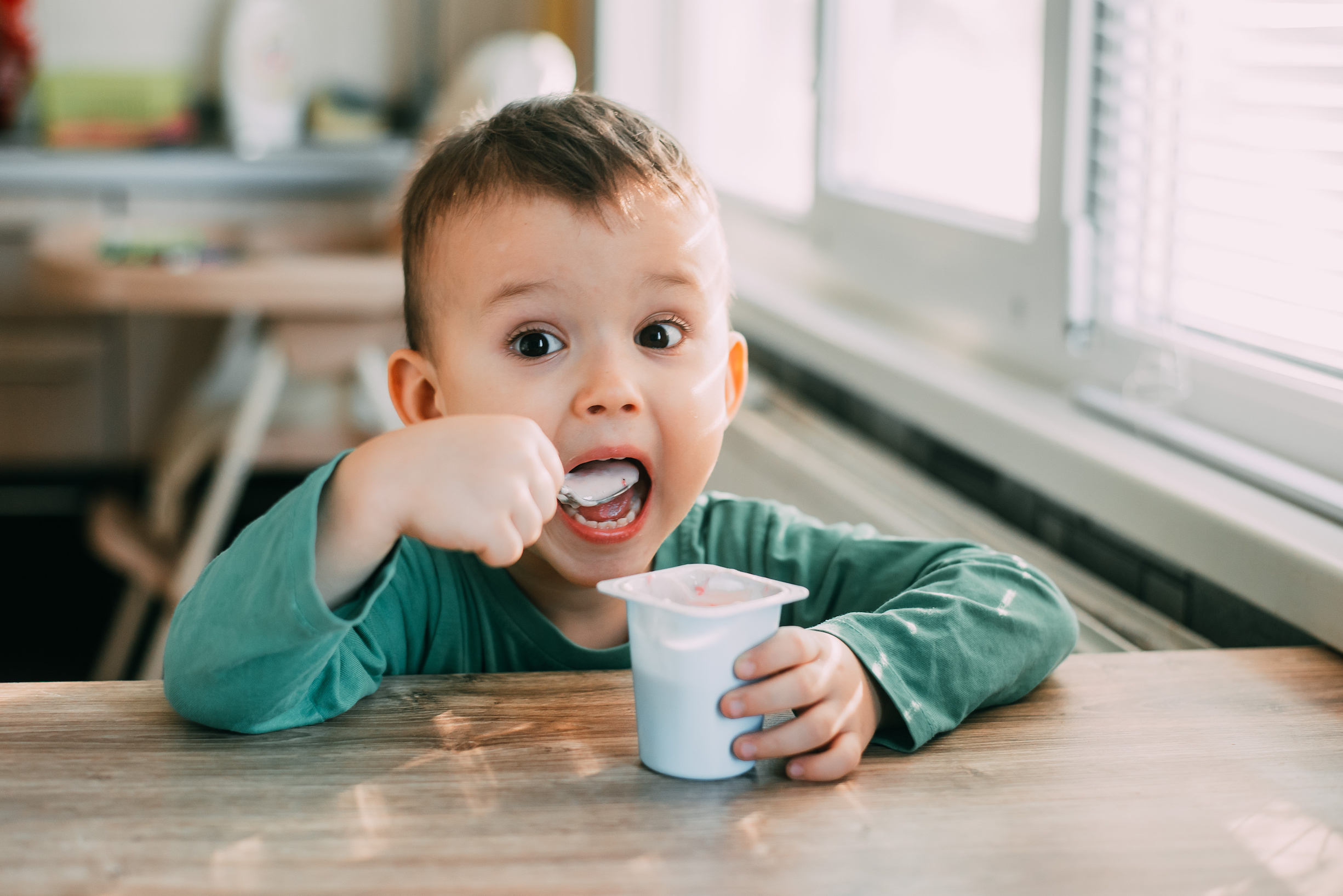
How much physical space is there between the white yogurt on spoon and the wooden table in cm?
12

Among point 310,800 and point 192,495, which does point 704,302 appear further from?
point 192,495

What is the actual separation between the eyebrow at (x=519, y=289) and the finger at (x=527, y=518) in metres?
0.20

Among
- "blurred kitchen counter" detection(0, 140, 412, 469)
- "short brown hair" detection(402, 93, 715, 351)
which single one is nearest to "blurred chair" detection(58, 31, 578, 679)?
"blurred kitchen counter" detection(0, 140, 412, 469)

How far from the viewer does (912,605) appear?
0.76 m

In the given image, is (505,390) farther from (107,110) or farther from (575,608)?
(107,110)

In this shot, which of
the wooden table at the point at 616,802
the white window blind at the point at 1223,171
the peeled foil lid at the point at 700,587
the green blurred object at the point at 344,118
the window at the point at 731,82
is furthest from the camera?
the green blurred object at the point at 344,118

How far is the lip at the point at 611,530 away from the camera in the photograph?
787mm

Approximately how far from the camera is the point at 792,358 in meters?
1.92

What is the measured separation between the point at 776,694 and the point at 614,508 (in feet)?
0.83

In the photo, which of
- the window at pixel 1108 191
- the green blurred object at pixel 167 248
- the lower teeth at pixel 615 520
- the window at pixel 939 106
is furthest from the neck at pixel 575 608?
the green blurred object at pixel 167 248

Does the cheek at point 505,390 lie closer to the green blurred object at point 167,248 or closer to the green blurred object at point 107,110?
the green blurred object at point 167,248

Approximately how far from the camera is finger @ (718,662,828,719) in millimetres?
594

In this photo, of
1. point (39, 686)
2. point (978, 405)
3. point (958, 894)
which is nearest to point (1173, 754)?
point (958, 894)

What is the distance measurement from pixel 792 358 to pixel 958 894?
146 cm
